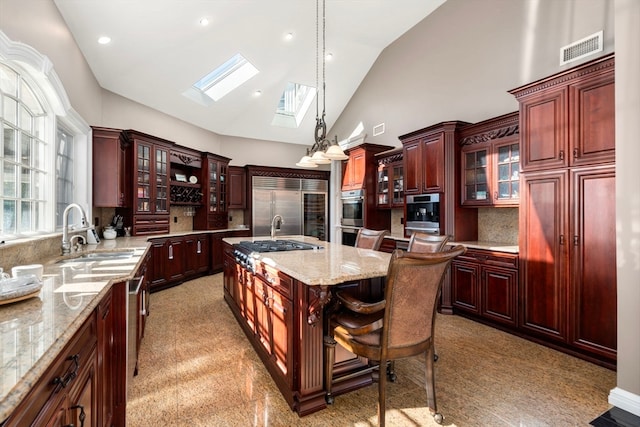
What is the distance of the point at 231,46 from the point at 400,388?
5.36m

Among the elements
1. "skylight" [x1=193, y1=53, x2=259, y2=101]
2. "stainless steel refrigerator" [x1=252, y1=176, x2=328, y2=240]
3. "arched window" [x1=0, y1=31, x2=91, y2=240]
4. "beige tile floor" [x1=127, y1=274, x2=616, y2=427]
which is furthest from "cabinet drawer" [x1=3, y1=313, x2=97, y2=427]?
"stainless steel refrigerator" [x1=252, y1=176, x2=328, y2=240]

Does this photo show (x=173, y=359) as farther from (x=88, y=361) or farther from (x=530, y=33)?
(x=530, y=33)

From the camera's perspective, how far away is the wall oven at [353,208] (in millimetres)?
5953

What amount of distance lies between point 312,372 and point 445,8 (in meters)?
5.59

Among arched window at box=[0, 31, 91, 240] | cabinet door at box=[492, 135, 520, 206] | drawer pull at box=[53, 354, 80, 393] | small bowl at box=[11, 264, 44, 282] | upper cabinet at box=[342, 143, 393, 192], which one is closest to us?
drawer pull at box=[53, 354, 80, 393]

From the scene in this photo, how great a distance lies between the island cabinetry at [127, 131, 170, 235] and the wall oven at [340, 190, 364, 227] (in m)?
3.47

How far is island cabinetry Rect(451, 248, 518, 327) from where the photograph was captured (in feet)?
10.8

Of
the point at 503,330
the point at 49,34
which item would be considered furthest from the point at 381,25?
the point at 503,330

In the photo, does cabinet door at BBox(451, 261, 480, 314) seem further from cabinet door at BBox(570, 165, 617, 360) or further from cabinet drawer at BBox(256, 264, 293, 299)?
cabinet drawer at BBox(256, 264, 293, 299)

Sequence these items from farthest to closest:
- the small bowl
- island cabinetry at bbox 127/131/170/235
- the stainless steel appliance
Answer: island cabinetry at bbox 127/131/170/235 → the stainless steel appliance → the small bowl

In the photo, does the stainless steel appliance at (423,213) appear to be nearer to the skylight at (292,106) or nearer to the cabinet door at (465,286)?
the cabinet door at (465,286)

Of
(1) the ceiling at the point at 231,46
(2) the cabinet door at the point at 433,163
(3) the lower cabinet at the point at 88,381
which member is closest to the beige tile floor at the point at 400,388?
(3) the lower cabinet at the point at 88,381

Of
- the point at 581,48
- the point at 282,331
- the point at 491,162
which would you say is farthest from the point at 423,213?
the point at 282,331

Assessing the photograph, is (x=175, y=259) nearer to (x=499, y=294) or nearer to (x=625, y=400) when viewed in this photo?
(x=499, y=294)
